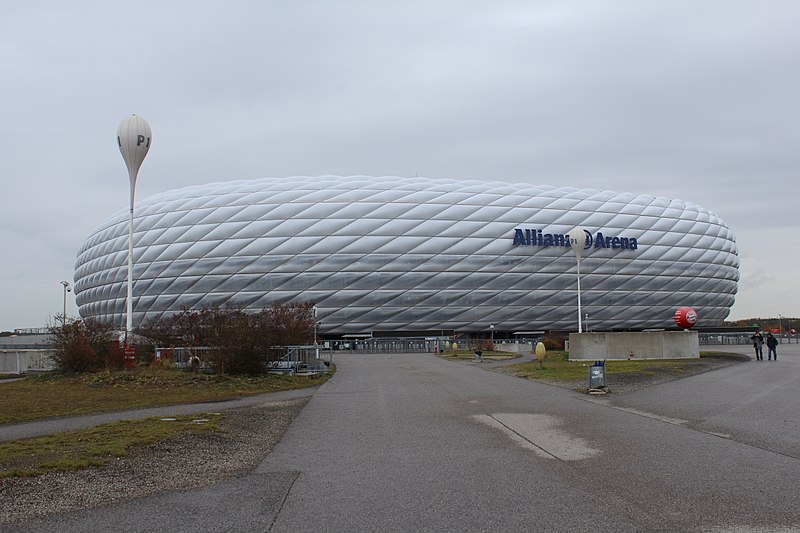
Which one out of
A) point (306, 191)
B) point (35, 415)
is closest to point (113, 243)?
point (306, 191)

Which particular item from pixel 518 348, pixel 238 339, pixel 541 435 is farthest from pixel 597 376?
pixel 518 348

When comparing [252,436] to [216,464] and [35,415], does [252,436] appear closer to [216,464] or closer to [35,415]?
[216,464]

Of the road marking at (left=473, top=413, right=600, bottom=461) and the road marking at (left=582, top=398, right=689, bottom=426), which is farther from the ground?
the road marking at (left=473, top=413, right=600, bottom=461)

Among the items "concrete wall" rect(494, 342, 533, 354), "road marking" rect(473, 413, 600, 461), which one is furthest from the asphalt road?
"concrete wall" rect(494, 342, 533, 354)

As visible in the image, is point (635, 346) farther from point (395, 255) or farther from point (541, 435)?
point (395, 255)

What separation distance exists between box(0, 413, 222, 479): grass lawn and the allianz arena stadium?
168 feet

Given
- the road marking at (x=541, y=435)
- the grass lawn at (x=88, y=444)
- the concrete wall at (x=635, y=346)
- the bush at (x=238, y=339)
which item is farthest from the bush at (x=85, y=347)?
the concrete wall at (x=635, y=346)

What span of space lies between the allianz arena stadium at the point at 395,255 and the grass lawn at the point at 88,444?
51.2m

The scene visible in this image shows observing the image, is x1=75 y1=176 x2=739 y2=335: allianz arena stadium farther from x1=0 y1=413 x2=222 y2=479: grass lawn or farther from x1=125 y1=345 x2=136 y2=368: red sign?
x1=0 y1=413 x2=222 y2=479: grass lawn

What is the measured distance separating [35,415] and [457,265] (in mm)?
54736

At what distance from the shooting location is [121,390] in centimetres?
1981

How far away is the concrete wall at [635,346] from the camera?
3206cm

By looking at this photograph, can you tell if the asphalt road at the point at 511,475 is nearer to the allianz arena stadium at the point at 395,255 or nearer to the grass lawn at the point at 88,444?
the grass lawn at the point at 88,444

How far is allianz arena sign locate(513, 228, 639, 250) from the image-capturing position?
68.9m
